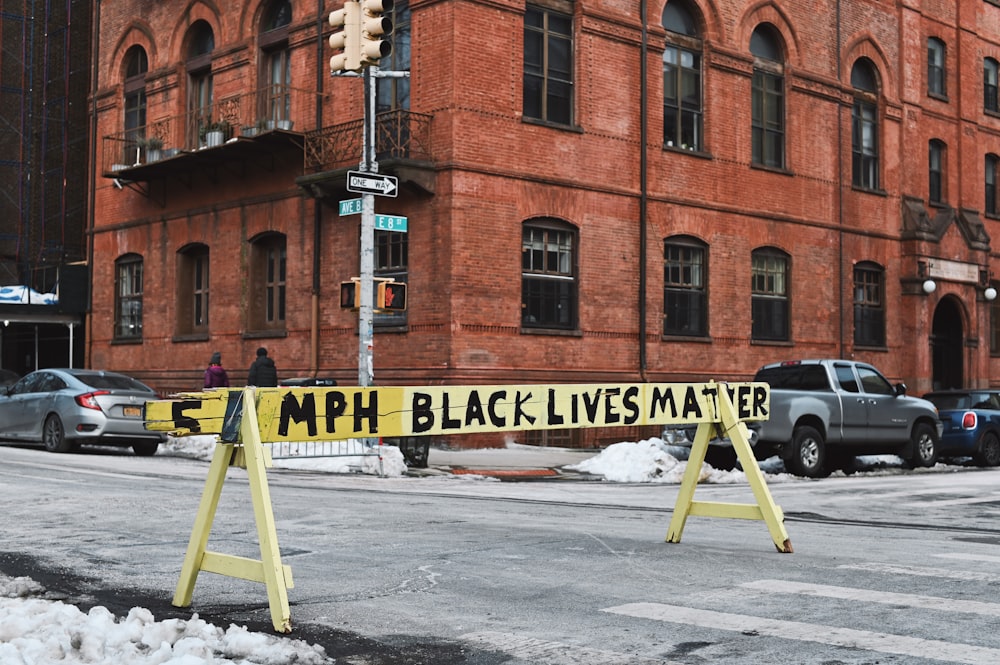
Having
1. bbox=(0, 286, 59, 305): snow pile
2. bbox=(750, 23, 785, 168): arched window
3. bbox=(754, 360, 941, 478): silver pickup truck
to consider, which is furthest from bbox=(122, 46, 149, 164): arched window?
bbox=(754, 360, 941, 478): silver pickup truck

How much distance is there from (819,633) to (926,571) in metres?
2.38

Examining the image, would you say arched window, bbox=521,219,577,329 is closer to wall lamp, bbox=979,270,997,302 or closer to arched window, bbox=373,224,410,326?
arched window, bbox=373,224,410,326

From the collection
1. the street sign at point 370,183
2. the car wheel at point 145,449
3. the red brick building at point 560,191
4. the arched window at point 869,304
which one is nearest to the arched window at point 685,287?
the red brick building at point 560,191

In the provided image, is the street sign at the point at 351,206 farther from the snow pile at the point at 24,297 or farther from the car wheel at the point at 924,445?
the snow pile at the point at 24,297

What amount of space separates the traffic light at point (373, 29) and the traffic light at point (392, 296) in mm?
3185

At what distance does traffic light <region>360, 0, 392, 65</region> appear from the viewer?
15594mm

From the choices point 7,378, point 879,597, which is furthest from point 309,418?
point 7,378

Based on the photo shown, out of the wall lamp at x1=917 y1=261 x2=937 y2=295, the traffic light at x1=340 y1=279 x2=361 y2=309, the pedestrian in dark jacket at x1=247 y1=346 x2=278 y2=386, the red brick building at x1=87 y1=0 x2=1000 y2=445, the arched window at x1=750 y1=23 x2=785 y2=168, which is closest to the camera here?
the traffic light at x1=340 y1=279 x2=361 y2=309

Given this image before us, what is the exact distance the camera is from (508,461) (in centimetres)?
2009

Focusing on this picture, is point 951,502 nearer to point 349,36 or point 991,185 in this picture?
point 349,36

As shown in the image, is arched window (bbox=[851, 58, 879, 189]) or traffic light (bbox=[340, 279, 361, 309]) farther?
arched window (bbox=[851, 58, 879, 189])

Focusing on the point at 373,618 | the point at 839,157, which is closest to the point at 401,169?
the point at 839,157

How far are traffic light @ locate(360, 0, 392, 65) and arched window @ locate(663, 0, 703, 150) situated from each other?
36.1 ft

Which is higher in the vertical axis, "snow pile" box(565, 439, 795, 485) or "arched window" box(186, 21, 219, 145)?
"arched window" box(186, 21, 219, 145)
